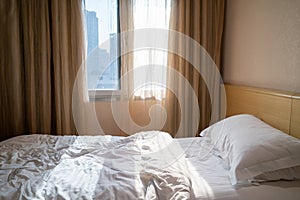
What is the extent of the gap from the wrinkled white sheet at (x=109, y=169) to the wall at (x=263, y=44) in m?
0.81

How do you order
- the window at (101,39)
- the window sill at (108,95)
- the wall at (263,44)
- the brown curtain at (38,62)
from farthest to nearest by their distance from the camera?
the window sill at (108,95) < the window at (101,39) < the brown curtain at (38,62) < the wall at (263,44)

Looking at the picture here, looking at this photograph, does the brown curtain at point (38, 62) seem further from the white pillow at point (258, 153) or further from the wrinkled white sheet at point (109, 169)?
the white pillow at point (258, 153)

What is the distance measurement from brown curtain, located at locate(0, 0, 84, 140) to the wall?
1.65 m

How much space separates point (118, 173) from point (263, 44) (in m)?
1.64

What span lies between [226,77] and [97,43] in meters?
1.53

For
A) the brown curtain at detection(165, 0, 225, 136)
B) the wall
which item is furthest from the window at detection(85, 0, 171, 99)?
the wall

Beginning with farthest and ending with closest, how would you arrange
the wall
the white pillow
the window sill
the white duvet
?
1. the window sill
2. the wall
3. the white pillow
4. the white duvet

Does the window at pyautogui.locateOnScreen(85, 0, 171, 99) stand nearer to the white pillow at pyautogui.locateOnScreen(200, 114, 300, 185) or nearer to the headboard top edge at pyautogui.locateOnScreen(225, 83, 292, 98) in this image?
the headboard top edge at pyautogui.locateOnScreen(225, 83, 292, 98)

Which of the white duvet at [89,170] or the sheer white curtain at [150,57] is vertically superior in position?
the sheer white curtain at [150,57]

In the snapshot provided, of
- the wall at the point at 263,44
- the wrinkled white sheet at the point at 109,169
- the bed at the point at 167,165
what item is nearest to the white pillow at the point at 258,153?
the bed at the point at 167,165

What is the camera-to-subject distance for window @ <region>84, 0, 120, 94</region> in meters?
2.66

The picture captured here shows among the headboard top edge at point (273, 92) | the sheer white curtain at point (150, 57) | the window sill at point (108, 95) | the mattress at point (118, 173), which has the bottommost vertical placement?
the mattress at point (118, 173)

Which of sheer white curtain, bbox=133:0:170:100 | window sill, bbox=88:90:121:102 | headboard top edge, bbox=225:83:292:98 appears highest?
sheer white curtain, bbox=133:0:170:100

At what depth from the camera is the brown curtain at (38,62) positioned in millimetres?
2418
